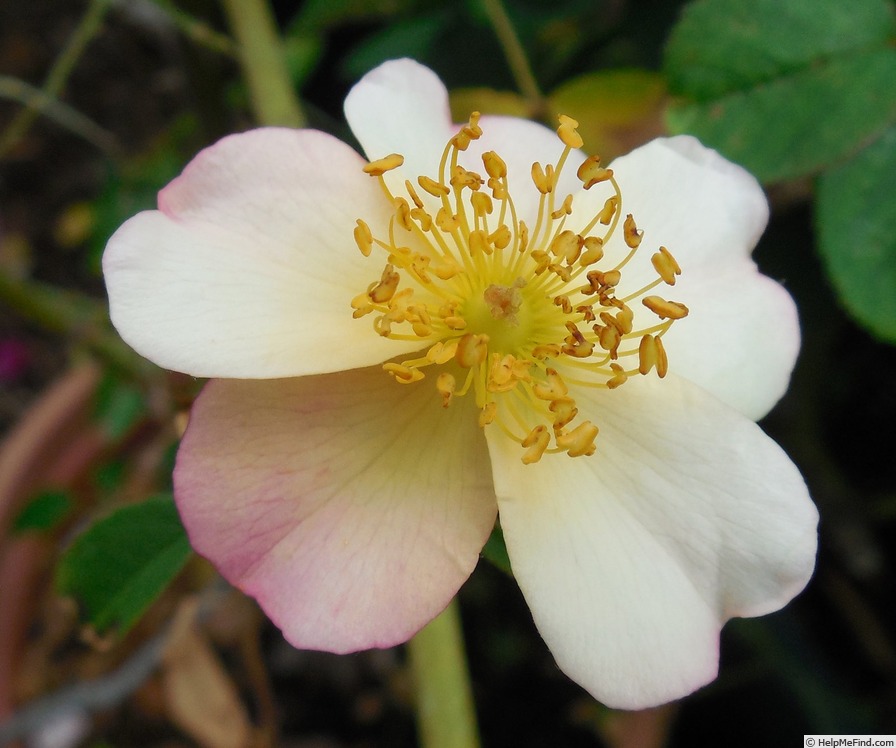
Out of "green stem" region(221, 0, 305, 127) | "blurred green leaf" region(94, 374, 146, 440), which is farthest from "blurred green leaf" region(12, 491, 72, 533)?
"green stem" region(221, 0, 305, 127)

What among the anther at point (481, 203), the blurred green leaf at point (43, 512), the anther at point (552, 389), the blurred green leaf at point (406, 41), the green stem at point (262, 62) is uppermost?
the blurred green leaf at point (406, 41)

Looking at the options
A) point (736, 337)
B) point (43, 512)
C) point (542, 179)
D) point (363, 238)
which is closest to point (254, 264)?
point (363, 238)

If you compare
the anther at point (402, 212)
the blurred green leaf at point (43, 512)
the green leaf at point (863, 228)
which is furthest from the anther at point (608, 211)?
the blurred green leaf at point (43, 512)

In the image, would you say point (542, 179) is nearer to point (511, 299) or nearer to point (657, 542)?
point (511, 299)

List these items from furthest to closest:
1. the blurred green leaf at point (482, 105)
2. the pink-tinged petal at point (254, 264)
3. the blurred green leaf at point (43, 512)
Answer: the blurred green leaf at point (43, 512) → the blurred green leaf at point (482, 105) → the pink-tinged petal at point (254, 264)

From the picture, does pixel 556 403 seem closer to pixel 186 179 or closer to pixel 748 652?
pixel 186 179

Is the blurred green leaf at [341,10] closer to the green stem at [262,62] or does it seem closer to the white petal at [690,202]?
the green stem at [262,62]

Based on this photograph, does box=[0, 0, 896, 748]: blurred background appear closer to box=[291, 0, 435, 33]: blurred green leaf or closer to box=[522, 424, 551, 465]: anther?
box=[291, 0, 435, 33]: blurred green leaf

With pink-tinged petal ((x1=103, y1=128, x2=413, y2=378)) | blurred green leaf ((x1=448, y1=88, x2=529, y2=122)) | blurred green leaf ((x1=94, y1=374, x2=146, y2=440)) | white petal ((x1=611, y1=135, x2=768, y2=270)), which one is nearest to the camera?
pink-tinged petal ((x1=103, y1=128, x2=413, y2=378))
